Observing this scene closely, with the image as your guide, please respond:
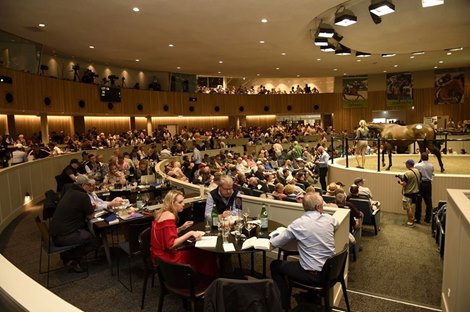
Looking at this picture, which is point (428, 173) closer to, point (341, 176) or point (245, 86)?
point (341, 176)

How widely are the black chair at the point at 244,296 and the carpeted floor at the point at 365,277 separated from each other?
5.95 feet

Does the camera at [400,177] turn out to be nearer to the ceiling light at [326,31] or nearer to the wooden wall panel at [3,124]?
the ceiling light at [326,31]

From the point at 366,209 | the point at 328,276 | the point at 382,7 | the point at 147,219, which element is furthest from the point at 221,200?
the point at 382,7

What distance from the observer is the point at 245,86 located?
2777 centimetres

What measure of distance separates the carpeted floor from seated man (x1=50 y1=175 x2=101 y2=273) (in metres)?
0.38

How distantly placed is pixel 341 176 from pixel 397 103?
16730 millimetres

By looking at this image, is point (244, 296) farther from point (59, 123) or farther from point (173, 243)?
point (59, 123)

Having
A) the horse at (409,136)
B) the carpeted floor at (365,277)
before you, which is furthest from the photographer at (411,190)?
the horse at (409,136)

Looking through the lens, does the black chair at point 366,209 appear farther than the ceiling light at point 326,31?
No

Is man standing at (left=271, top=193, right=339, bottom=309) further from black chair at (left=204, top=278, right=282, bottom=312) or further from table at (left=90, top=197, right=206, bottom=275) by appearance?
table at (left=90, top=197, right=206, bottom=275)

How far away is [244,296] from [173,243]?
139 cm

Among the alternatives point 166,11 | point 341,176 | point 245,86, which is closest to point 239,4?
point 166,11

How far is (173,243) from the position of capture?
3.56 meters

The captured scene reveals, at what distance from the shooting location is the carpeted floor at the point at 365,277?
413cm
